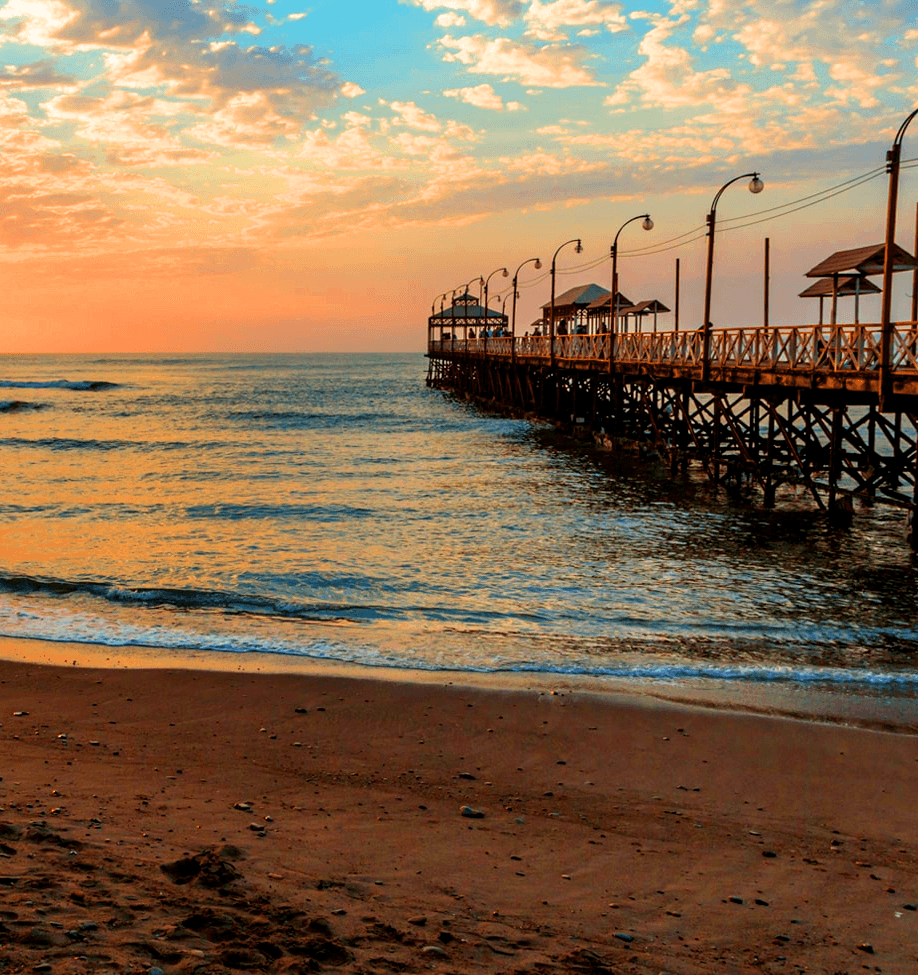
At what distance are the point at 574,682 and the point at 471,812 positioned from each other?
3418mm

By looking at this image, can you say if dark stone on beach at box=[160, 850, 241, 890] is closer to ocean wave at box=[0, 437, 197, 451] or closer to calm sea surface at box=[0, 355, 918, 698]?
calm sea surface at box=[0, 355, 918, 698]

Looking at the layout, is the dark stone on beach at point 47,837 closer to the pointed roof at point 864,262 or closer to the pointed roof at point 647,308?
the pointed roof at point 864,262

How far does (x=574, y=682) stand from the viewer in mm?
9320

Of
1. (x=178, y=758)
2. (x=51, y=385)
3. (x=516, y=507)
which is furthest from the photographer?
(x=51, y=385)

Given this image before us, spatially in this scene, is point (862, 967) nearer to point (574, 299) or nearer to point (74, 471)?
point (74, 471)

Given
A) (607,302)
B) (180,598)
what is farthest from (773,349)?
(607,302)

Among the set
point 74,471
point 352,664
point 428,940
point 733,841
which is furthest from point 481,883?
point 74,471

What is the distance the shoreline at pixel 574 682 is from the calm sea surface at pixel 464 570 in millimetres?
249

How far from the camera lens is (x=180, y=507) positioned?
21.5m

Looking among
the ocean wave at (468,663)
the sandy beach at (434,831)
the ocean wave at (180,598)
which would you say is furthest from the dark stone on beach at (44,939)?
the ocean wave at (180,598)

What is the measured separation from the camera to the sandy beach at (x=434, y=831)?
4.16 metres

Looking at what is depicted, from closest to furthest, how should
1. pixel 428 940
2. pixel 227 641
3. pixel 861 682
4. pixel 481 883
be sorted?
pixel 428 940 < pixel 481 883 < pixel 861 682 < pixel 227 641

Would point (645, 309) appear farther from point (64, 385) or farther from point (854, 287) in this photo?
point (64, 385)

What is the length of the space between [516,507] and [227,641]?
37.8ft
